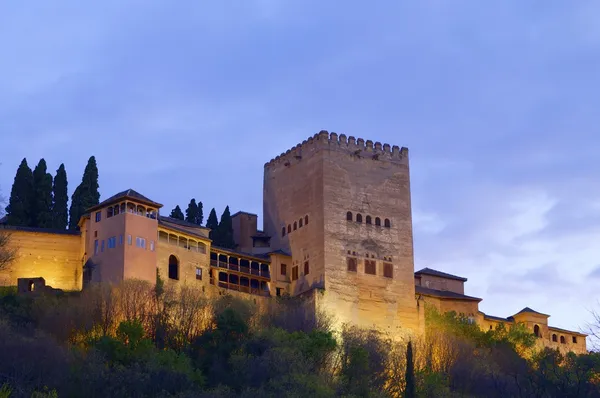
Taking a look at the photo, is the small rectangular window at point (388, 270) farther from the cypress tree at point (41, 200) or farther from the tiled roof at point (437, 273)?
the cypress tree at point (41, 200)

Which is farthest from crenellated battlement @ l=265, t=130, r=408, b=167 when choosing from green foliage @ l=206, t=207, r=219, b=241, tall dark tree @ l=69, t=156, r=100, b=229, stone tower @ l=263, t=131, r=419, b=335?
tall dark tree @ l=69, t=156, r=100, b=229

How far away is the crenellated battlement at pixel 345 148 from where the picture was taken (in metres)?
68.3

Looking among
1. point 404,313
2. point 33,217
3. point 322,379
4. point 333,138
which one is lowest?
point 322,379

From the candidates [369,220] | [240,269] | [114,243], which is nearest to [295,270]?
[240,269]

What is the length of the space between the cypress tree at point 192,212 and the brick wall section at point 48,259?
49.5 ft

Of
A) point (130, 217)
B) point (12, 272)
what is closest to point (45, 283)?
point (12, 272)

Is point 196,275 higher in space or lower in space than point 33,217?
lower

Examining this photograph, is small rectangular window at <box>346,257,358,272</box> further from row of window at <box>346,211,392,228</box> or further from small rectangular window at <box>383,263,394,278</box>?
row of window at <box>346,211,392,228</box>

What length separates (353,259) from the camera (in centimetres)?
6562

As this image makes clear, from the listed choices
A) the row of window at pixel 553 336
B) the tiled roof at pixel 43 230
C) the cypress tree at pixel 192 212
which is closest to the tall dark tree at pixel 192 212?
the cypress tree at pixel 192 212

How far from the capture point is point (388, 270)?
66.4 meters

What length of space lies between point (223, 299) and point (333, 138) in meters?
13.1

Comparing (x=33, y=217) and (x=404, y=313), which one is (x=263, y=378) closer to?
(x=404, y=313)

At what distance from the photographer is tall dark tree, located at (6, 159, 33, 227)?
65562 millimetres
